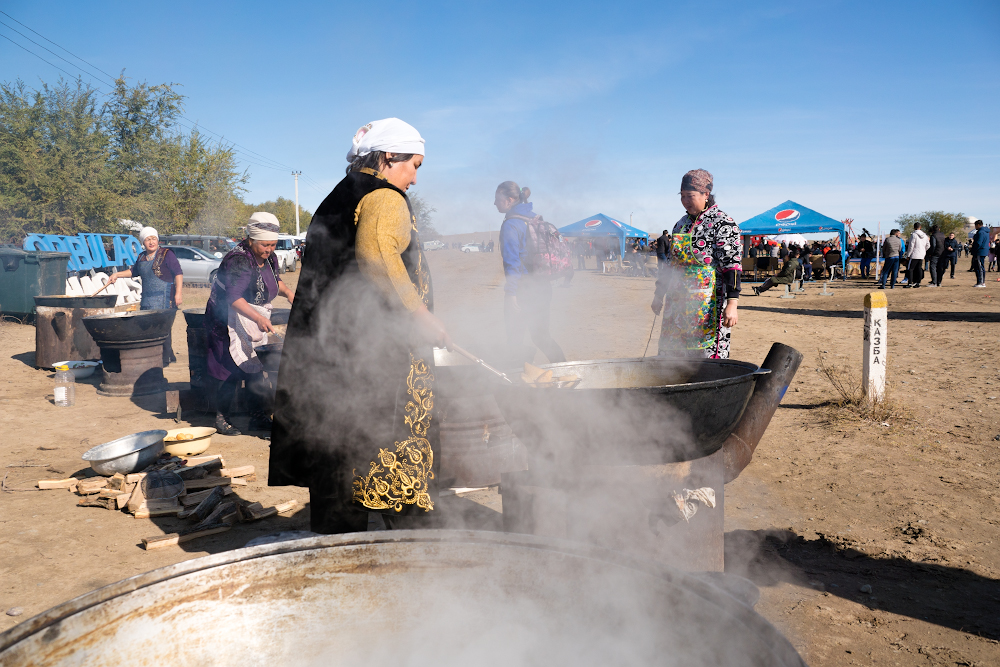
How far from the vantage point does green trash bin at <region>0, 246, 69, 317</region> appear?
36.4 feet

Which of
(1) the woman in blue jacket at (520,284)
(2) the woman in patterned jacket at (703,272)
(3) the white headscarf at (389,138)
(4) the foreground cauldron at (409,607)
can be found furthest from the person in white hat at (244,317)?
(4) the foreground cauldron at (409,607)

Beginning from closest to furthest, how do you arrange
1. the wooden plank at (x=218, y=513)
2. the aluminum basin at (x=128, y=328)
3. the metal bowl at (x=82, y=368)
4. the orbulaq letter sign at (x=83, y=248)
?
the wooden plank at (x=218, y=513) < the aluminum basin at (x=128, y=328) < the metal bowl at (x=82, y=368) < the orbulaq letter sign at (x=83, y=248)

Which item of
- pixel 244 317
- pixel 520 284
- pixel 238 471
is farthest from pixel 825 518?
pixel 244 317

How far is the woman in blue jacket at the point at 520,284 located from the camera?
5.25 meters

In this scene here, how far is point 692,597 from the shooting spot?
1414 mm

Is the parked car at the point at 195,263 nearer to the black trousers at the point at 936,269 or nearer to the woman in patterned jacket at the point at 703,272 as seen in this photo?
the woman in patterned jacket at the point at 703,272

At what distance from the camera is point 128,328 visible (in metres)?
6.56

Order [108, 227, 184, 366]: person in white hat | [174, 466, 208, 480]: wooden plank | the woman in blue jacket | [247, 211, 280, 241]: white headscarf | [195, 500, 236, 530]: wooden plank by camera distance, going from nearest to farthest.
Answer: [195, 500, 236, 530]: wooden plank, [174, 466, 208, 480]: wooden plank, [247, 211, 280, 241]: white headscarf, the woman in blue jacket, [108, 227, 184, 366]: person in white hat

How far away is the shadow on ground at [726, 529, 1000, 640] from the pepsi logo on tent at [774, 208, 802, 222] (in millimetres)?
19310

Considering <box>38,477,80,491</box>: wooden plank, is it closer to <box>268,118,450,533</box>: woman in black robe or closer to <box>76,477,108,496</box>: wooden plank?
<box>76,477,108,496</box>: wooden plank

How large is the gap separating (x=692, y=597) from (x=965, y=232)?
8195 cm

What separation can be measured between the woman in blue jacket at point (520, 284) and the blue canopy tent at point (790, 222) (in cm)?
1636

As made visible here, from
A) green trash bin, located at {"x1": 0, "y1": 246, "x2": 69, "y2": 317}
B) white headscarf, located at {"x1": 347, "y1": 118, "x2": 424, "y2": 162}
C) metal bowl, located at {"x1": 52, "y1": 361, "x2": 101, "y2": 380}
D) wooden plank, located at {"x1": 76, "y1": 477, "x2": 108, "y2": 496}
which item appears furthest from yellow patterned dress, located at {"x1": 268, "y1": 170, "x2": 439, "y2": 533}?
green trash bin, located at {"x1": 0, "y1": 246, "x2": 69, "y2": 317}

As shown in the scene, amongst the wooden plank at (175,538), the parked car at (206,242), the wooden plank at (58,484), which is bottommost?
the wooden plank at (175,538)
